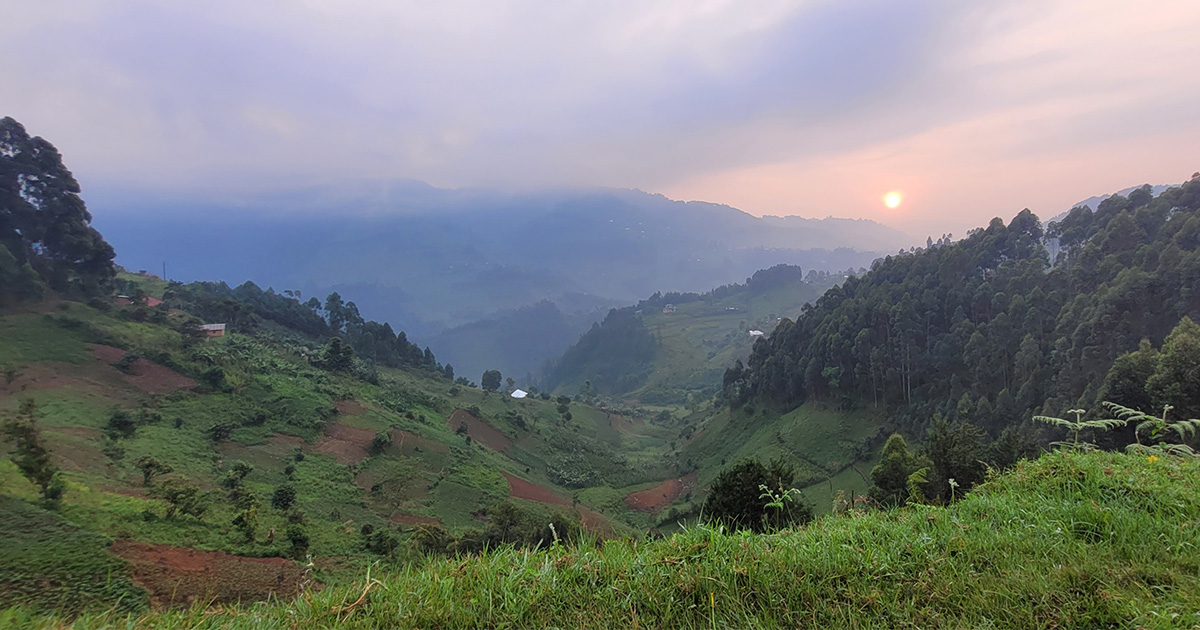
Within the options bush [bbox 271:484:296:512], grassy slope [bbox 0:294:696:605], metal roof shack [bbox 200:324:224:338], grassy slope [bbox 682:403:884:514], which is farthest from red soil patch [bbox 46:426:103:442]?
grassy slope [bbox 682:403:884:514]

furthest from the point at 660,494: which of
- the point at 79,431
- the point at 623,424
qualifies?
the point at 79,431

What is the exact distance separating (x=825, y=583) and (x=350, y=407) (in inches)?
1696

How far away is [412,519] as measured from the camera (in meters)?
26.7

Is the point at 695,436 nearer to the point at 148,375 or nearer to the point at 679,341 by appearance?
the point at 148,375

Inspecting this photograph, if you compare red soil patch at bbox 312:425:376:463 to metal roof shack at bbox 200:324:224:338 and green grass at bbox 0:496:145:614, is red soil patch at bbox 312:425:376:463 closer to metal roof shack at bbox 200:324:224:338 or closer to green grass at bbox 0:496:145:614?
green grass at bbox 0:496:145:614

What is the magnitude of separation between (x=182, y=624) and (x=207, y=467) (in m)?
29.3

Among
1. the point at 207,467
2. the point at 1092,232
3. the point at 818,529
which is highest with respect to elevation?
the point at 1092,232

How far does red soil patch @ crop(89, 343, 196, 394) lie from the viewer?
105ft

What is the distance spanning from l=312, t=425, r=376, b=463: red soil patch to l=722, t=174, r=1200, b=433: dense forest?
4247cm

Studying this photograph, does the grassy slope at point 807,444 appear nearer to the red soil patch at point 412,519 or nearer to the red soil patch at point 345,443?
the red soil patch at point 412,519

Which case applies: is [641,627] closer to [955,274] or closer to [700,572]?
[700,572]

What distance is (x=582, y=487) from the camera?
156 ft

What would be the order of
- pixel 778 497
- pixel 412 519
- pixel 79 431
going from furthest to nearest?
pixel 412 519 < pixel 79 431 < pixel 778 497

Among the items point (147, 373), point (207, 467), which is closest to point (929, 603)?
point (207, 467)
